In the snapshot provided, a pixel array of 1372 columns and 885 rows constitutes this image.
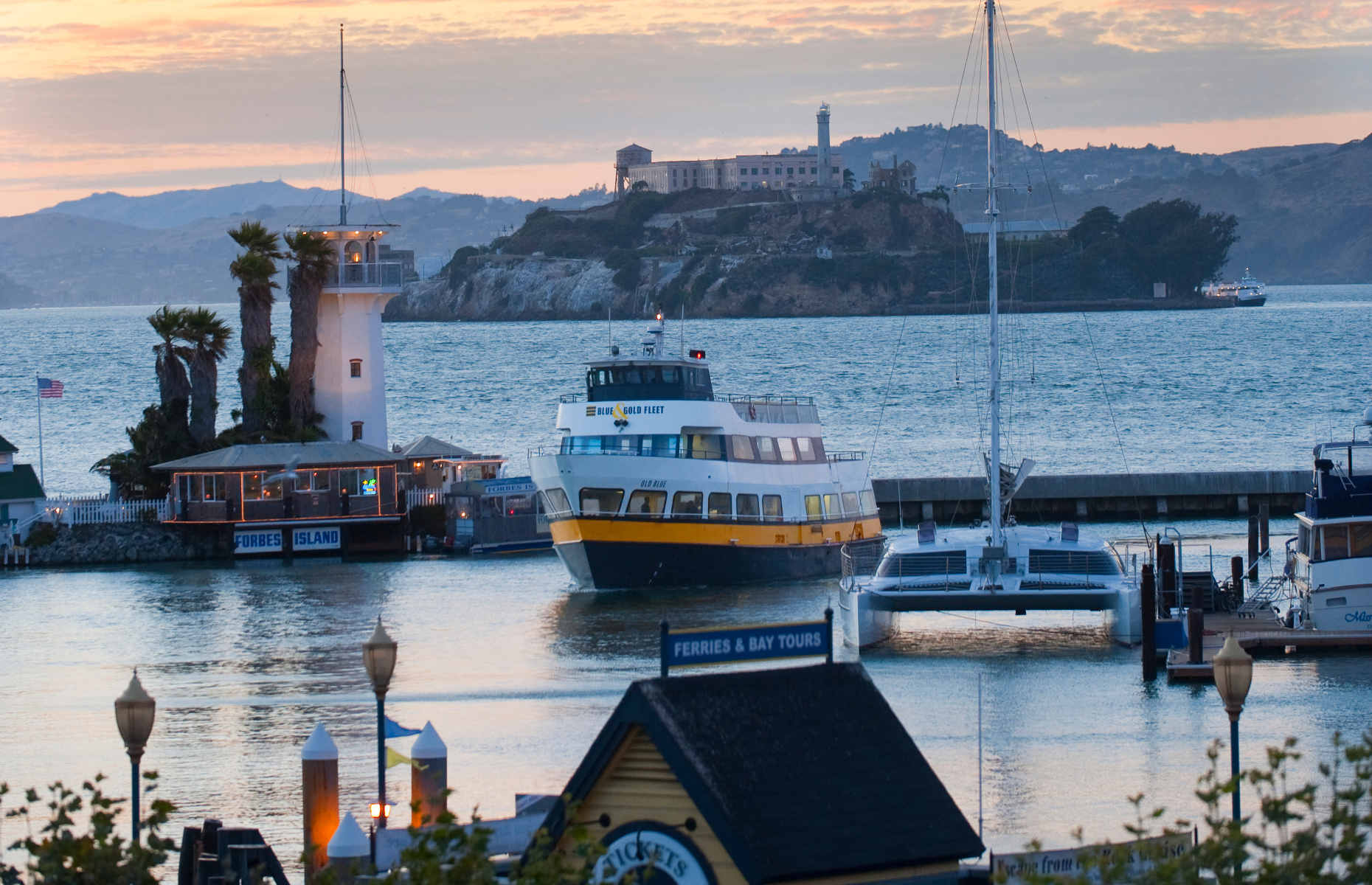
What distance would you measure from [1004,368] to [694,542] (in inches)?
4338

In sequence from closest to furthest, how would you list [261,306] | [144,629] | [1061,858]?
[1061,858]
[144,629]
[261,306]

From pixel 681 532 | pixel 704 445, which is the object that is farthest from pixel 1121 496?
pixel 681 532

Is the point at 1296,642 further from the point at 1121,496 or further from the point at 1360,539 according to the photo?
the point at 1121,496

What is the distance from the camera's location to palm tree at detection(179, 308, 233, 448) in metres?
58.5

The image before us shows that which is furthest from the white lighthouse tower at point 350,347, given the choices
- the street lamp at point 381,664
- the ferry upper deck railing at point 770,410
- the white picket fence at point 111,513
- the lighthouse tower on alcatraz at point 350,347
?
the street lamp at point 381,664

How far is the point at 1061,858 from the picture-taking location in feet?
51.9

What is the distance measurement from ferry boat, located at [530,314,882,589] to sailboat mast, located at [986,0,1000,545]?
7.78 meters

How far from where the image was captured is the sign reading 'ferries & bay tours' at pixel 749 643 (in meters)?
13.0

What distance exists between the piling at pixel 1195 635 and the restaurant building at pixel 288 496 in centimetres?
2738

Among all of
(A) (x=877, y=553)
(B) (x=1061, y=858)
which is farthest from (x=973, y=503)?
(B) (x=1061, y=858)

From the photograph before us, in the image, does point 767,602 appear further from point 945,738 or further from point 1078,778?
point 1078,778

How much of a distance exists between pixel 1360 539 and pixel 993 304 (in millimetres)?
8015

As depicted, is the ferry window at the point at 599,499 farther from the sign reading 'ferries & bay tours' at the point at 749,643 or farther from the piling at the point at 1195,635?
the sign reading 'ferries & bay tours' at the point at 749,643

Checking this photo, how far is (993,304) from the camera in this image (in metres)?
39.1
